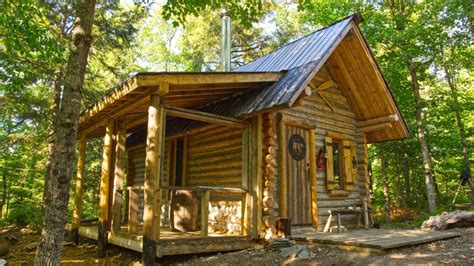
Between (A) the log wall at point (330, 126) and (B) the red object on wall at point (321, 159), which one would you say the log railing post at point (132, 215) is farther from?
(B) the red object on wall at point (321, 159)

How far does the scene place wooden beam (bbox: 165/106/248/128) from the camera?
728 cm

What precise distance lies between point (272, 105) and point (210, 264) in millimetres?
3294

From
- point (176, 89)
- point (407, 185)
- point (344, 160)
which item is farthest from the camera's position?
point (407, 185)

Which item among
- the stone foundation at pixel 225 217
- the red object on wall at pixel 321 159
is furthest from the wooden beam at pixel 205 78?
the stone foundation at pixel 225 217

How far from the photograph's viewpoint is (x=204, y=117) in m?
7.75

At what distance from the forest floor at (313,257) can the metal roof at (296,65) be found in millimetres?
2904

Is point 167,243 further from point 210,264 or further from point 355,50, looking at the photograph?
point 355,50

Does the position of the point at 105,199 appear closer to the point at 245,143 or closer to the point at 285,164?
the point at 245,143

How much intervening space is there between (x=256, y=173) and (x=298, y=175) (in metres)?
1.56

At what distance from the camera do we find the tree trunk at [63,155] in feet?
17.2

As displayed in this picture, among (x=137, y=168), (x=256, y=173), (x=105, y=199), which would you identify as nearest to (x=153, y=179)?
(x=256, y=173)

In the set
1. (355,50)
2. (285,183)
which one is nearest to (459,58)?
(355,50)

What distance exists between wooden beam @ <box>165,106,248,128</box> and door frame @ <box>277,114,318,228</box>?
3.30 ft

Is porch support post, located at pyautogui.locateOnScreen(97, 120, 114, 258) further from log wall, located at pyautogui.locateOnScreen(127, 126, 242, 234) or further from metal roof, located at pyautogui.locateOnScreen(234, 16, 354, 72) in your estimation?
metal roof, located at pyautogui.locateOnScreen(234, 16, 354, 72)
